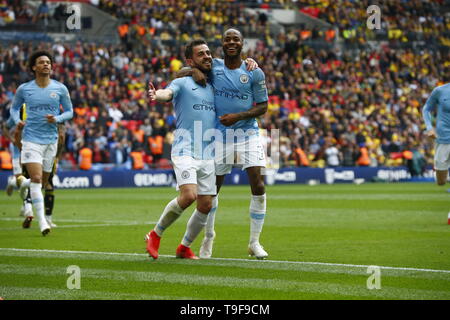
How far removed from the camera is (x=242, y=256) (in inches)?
425

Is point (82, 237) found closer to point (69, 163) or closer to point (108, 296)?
point (108, 296)

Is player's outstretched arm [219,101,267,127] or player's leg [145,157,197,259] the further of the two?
player's outstretched arm [219,101,267,127]

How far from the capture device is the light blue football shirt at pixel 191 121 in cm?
995

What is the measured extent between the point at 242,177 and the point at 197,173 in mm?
24860

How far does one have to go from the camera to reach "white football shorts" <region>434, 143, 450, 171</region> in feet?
49.6

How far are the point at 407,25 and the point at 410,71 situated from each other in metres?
3.93

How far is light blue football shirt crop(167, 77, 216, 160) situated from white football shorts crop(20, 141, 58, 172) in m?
4.42

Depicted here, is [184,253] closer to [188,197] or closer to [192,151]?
[188,197]

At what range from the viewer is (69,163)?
32094mm

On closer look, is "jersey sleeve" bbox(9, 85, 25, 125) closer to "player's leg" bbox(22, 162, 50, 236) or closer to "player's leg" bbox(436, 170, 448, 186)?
"player's leg" bbox(22, 162, 50, 236)

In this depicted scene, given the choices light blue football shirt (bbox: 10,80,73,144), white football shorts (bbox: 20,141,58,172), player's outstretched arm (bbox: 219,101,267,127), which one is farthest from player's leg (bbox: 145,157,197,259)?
light blue football shirt (bbox: 10,80,73,144)

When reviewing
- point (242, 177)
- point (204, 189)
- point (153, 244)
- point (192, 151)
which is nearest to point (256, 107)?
point (192, 151)

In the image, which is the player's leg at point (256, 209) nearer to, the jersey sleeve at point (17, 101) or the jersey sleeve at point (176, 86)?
the jersey sleeve at point (176, 86)
